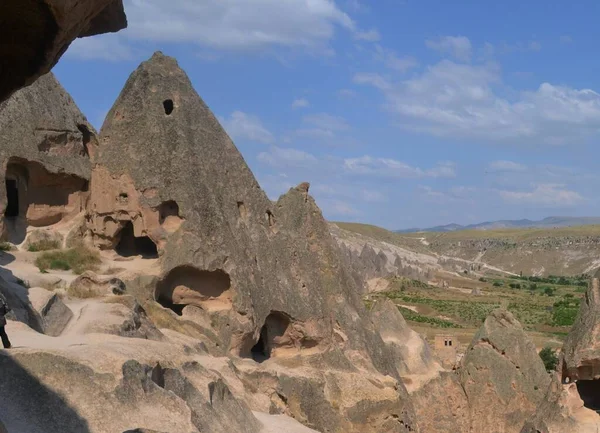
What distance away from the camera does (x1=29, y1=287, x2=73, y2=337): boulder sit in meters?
9.05

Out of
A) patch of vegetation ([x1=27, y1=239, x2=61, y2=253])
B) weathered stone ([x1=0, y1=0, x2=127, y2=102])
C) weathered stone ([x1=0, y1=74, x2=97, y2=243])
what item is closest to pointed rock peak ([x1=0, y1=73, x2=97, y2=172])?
weathered stone ([x1=0, y1=74, x2=97, y2=243])

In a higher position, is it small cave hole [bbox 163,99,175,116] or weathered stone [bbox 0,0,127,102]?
small cave hole [bbox 163,99,175,116]

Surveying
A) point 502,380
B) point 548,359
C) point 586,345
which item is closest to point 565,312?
point 548,359

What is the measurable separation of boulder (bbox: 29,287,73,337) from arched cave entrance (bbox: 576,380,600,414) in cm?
648

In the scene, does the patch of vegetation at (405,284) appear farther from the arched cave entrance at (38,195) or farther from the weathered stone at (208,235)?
the arched cave entrance at (38,195)

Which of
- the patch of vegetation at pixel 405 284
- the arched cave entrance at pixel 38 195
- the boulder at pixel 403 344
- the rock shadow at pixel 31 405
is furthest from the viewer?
the patch of vegetation at pixel 405 284

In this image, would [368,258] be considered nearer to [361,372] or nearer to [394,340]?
[394,340]

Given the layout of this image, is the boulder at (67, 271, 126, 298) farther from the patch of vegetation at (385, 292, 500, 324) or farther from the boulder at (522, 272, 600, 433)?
the patch of vegetation at (385, 292, 500, 324)

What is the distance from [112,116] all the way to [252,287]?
3828 mm

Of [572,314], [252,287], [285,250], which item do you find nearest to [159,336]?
[252,287]

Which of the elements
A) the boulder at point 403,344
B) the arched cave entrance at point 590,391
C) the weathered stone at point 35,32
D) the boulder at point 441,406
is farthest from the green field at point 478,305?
the weathered stone at point 35,32

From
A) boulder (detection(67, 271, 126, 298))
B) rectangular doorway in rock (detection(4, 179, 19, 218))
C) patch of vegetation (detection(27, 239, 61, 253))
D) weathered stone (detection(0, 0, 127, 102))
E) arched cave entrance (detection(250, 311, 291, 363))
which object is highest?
weathered stone (detection(0, 0, 127, 102))

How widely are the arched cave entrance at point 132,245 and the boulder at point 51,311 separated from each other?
3589 millimetres

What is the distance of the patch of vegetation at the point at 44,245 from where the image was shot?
1316 cm
